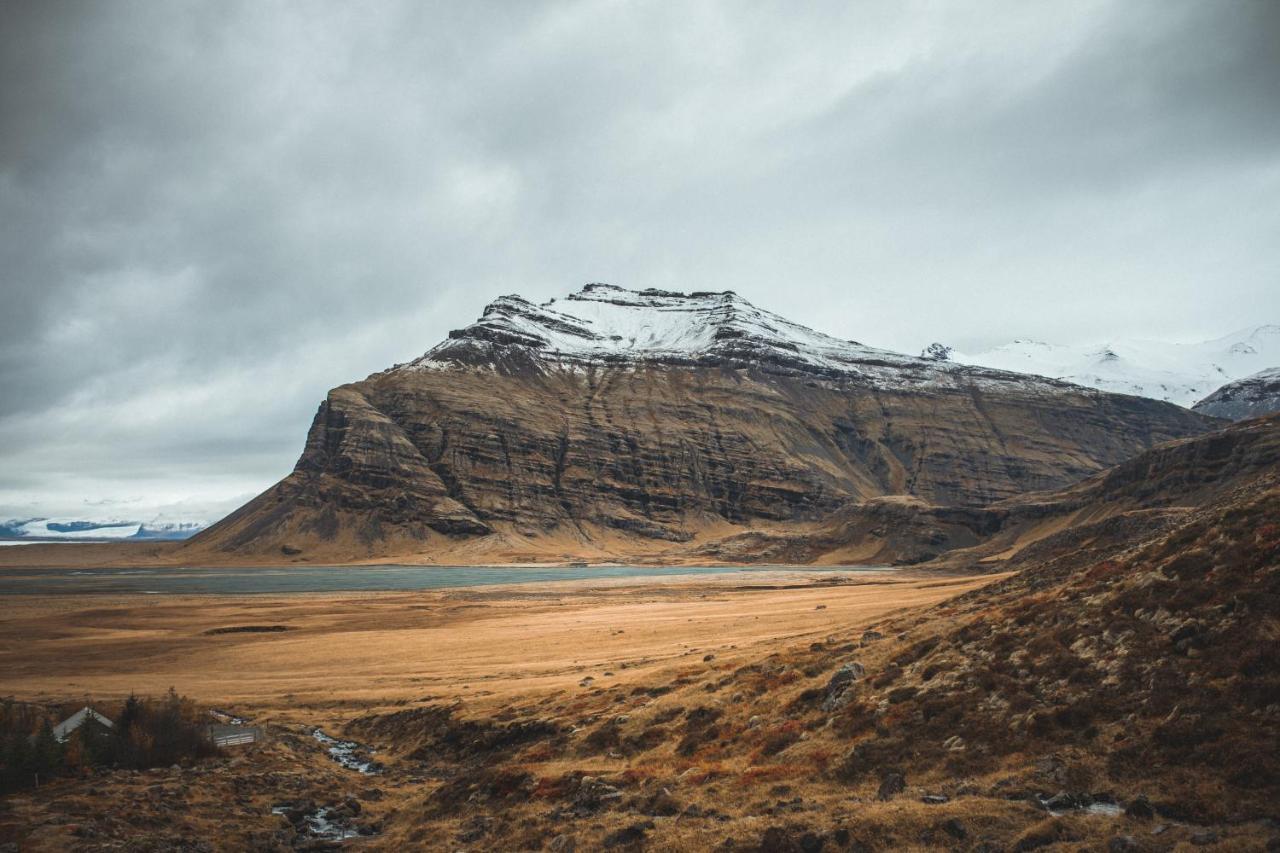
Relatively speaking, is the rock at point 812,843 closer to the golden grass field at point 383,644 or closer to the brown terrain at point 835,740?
the brown terrain at point 835,740

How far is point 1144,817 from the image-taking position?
10969mm

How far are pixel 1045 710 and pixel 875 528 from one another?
183992 millimetres

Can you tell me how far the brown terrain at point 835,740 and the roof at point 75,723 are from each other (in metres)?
3.37

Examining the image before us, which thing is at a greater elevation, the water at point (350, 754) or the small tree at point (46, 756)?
the small tree at point (46, 756)

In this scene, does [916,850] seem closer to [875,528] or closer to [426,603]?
[426,603]

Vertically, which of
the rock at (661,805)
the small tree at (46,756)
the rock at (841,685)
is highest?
the rock at (841,685)

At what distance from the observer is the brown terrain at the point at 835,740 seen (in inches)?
469

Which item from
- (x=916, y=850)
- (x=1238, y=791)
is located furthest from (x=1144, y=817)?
(x=916, y=850)

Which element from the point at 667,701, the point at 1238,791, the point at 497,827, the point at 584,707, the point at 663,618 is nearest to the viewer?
the point at 1238,791

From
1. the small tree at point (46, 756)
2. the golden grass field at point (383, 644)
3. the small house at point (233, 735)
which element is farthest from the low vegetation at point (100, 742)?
the golden grass field at point (383, 644)

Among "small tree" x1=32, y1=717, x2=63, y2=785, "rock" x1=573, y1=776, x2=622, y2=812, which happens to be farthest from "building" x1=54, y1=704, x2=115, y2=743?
"rock" x1=573, y1=776, x2=622, y2=812

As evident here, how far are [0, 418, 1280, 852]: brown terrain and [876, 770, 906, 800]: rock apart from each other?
0.07 metres

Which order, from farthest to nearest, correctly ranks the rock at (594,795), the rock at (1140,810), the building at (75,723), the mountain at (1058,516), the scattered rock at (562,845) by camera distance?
the mountain at (1058,516)
the building at (75,723)
the rock at (594,795)
the scattered rock at (562,845)
the rock at (1140,810)

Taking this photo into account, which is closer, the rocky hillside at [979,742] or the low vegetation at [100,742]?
the rocky hillside at [979,742]
